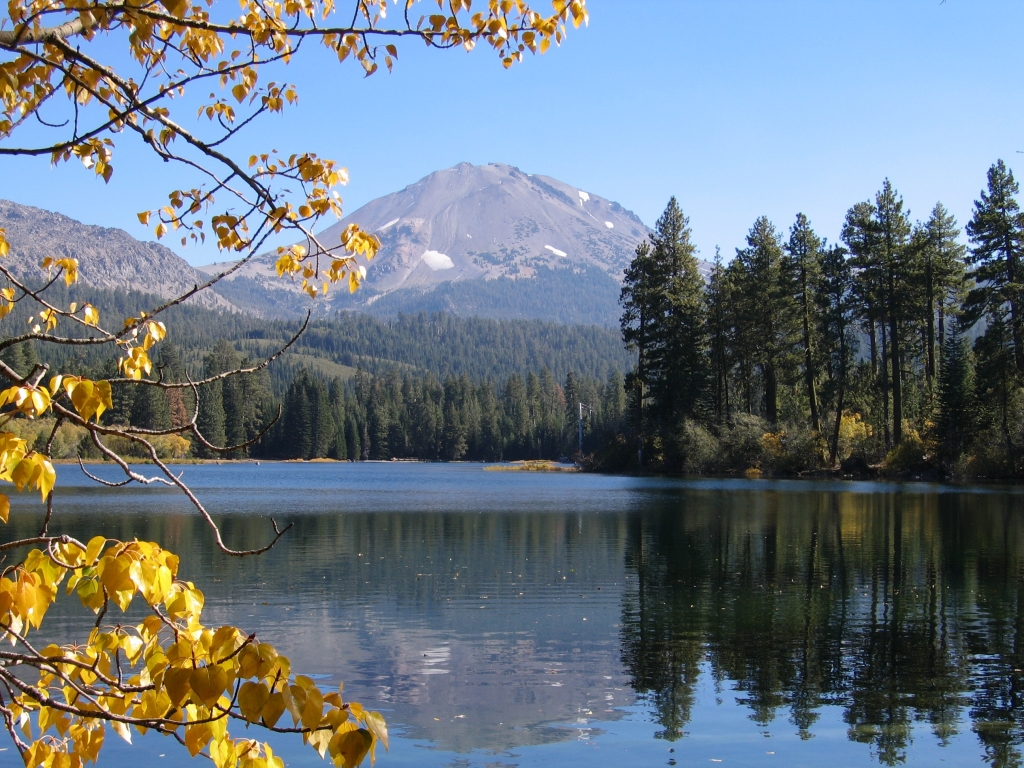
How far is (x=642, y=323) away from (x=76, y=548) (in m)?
57.0

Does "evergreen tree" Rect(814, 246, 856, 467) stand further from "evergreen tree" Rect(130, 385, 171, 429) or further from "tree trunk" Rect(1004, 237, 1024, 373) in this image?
"evergreen tree" Rect(130, 385, 171, 429)

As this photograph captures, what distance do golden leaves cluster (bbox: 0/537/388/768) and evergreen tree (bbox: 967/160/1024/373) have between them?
45.6 m

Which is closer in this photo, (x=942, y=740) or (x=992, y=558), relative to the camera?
(x=942, y=740)

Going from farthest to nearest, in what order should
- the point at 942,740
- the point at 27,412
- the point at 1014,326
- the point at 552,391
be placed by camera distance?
1. the point at 552,391
2. the point at 1014,326
3. the point at 942,740
4. the point at 27,412

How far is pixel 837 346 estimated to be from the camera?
172 ft

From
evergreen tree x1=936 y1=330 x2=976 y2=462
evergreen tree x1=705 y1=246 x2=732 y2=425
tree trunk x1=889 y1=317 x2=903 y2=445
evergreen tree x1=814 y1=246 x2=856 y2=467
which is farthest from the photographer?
evergreen tree x1=705 y1=246 x2=732 y2=425

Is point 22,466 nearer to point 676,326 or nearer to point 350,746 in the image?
point 350,746

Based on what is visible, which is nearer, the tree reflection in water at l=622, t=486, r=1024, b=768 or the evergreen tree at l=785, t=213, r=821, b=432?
the tree reflection in water at l=622, t=486, r=1024, b=768

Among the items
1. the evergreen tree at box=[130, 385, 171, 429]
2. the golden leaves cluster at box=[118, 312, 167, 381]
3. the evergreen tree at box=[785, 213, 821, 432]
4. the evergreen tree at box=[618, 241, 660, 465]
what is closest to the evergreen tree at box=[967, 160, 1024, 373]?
the evergreen tree at box=[785, 213, 821, 432]

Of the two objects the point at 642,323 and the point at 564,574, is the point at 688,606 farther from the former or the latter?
the point at 642,323

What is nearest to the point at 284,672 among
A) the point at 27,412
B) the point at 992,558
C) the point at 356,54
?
the point at 27,412

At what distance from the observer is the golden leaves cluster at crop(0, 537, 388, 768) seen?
2.25m

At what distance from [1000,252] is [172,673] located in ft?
159

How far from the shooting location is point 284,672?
2326 millimetres
